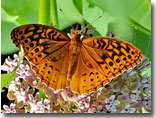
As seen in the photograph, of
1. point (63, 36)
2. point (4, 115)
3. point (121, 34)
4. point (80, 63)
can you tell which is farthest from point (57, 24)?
point (4, 115)

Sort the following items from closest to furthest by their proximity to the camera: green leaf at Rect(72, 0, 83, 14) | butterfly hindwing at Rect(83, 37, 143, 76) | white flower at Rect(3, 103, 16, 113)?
butterfly hindwing at Rect(83, 37, 143, 76), white flower at Rect(3, 103, 16, 113), green leaf at Rect(72, 0, 83, 14)

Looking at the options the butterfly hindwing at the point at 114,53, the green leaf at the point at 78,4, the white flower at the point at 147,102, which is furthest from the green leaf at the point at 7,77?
the white flower at the point at 147,102

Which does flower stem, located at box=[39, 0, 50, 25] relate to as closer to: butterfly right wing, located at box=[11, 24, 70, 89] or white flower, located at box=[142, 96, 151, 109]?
butterfly right wing, located at box=[11, 24, 70, 89]

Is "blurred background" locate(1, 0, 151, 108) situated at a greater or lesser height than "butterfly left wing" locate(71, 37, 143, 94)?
greater

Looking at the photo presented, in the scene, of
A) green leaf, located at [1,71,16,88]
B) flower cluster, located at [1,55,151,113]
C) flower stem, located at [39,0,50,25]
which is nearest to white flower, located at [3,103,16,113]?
flower cluster, located at [1,55,151,113]

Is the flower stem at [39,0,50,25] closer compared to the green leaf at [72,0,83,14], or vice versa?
the flower stem at [39,0,50,25]

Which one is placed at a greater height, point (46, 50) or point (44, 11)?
point (44, 11)

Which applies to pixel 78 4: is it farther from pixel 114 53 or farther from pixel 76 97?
pixel 76 97

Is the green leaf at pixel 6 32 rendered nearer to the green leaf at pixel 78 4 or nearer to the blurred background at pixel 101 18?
the blurred background at pixel 101 18

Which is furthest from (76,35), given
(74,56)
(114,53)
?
(114,53)
